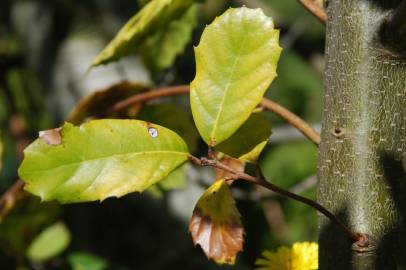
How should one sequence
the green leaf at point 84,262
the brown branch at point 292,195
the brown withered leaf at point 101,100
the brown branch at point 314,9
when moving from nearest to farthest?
the brown branch at point 292,195 → the brown branch at point 314,9 → the brown withered leaf at point 101,100 → the green leaf at point 84,262

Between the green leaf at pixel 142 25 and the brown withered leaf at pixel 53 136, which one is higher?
the green leaf at pixel 142 25

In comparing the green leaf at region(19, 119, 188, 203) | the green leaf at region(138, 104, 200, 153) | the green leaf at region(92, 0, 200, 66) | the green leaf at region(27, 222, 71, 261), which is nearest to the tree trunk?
the green leaf at region(19, 119, 188, 203)

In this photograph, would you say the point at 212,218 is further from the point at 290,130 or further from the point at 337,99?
the point at 290,130

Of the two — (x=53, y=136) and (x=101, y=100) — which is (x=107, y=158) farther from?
(x=101, y=100)

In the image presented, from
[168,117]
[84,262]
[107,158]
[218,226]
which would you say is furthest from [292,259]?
[84,262]

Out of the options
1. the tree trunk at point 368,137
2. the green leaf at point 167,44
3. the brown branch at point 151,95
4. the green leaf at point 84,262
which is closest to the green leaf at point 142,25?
the brown branch at point 151,95

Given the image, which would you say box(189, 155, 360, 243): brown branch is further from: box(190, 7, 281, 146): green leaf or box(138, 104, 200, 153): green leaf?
box(138, 104, 200, 153): green leaf

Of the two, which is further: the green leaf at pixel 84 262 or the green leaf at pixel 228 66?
the green leaf at pixel 84 262

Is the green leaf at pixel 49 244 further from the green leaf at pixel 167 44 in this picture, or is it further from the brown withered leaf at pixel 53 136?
the brown withered leaf at pixel 53 136
